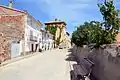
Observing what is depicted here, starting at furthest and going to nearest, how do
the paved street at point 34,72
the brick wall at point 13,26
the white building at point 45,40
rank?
the white building at point 45,40 → the brick wall at point 13,26 → the paved street at point 34,72

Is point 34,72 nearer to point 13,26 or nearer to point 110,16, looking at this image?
point 110,16

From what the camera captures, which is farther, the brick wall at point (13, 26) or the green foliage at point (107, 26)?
the brick wall at point (13, 26)

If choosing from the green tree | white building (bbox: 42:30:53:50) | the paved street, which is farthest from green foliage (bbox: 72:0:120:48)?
white building (bbox: 42:30:53:50)

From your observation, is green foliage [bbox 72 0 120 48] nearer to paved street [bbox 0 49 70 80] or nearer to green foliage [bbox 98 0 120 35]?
green foliage [bbox 98 0 120 35]

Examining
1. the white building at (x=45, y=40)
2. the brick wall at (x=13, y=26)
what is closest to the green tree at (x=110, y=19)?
the brick wall at (x=13, y=26)

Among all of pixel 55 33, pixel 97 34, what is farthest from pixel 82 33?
pixel 55 33

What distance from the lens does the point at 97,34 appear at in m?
14.4

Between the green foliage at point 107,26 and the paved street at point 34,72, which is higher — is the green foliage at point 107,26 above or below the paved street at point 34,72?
above

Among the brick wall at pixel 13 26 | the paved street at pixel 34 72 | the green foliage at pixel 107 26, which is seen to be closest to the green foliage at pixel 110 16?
the green foliage at pixel 107 26

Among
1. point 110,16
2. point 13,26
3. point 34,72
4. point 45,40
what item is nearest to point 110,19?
point 110,16

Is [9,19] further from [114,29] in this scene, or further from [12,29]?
[114,29]

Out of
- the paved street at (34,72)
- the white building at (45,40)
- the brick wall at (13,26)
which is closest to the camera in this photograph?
the paved street at (34,72)

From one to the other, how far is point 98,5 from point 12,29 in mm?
30159

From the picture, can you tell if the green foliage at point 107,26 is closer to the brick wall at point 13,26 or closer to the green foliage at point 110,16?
the green foliage at point 110,16
